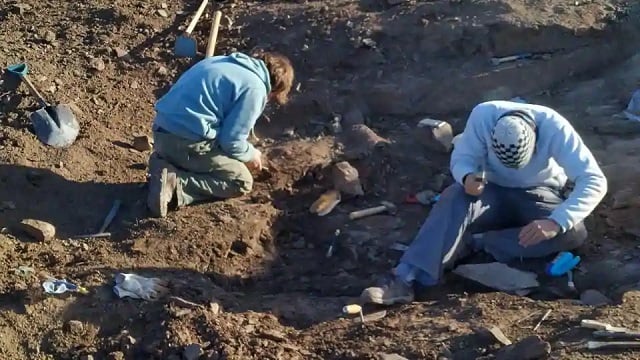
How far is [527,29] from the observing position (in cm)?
838

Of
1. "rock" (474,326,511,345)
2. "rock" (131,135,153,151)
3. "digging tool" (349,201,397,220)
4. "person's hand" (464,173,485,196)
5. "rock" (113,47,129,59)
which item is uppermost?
"person's hand" (464,173,485,196)

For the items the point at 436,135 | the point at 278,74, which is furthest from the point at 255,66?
the point at 436,135

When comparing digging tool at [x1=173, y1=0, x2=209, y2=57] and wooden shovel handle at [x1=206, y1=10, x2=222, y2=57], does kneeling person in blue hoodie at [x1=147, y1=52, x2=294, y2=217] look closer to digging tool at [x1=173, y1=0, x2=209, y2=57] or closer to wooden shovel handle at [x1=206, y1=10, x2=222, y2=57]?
wooden shovel handle at [x1=206, y1=10, x2=222, y2=57]

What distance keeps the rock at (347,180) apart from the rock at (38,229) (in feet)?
6.72

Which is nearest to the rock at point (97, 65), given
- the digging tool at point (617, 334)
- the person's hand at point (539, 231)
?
the person's hand at point (539, 231)

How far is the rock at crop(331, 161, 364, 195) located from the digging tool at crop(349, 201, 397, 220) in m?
0.21

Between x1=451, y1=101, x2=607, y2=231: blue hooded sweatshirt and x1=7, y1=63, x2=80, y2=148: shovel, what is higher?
x1=451, y1=101, x2=607, y2=231: blue hooded sweatshirt

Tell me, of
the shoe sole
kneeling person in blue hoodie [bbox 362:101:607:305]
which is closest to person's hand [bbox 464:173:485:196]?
kneeling person in blue hoodie [bbox 362:101:607:305]

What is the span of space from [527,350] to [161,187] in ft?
9.24

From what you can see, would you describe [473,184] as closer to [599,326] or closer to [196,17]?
[599,326]

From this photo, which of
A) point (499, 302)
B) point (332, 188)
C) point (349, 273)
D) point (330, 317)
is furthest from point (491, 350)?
point (332, 188)

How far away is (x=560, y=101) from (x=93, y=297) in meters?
4.12

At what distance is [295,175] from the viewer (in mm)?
7527

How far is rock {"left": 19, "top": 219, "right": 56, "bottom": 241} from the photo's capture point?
6641 mm
